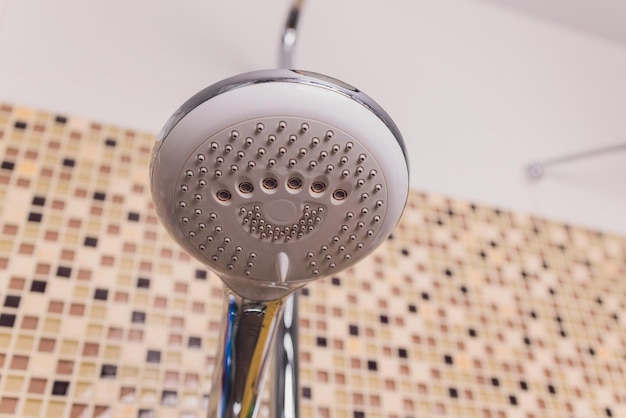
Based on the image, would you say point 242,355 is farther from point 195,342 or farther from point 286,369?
point 195,342

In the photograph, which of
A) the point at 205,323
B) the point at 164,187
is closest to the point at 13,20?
the point at 205,323

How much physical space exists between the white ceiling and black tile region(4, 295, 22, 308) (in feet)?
0.80

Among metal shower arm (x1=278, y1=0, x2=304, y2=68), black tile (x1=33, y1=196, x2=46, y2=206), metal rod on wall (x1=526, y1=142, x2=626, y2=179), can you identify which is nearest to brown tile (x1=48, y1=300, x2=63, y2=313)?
black tile (x1=33, y1=196, x2=46, y2=206)

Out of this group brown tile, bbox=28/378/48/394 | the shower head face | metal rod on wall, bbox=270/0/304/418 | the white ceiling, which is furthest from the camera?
the white ceiling

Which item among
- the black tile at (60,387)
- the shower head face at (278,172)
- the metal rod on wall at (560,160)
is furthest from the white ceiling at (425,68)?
the shower head face at (278,172)

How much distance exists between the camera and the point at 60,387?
2.04ft

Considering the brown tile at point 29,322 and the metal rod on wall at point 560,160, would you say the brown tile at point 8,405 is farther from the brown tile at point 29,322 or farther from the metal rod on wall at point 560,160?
the metal rod on wall at point 560,160

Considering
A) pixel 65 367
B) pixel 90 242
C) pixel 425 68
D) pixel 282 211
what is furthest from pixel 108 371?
pixel 425 68

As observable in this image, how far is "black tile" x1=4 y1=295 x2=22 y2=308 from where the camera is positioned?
648 mm

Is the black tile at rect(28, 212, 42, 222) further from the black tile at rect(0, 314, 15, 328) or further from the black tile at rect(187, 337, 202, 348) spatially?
the black tile at rect(187, 337, 202, 348)

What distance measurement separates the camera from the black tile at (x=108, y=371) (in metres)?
0.64

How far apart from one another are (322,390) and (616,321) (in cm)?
48

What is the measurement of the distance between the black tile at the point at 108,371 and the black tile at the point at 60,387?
0.03 m

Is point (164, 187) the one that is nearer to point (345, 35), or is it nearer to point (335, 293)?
point (335, 293)
